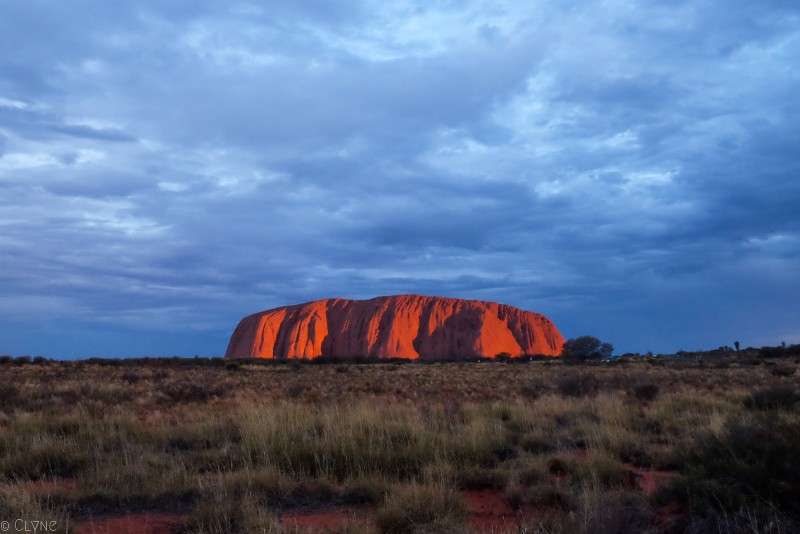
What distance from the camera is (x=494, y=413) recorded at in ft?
38.1

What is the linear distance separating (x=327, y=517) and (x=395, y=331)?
83336mm

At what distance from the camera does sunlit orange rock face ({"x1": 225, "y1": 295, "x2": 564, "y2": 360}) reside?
8762cm

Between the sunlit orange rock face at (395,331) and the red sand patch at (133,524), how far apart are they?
7847cm

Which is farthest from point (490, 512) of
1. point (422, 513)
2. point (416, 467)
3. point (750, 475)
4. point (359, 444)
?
point (359, 444)

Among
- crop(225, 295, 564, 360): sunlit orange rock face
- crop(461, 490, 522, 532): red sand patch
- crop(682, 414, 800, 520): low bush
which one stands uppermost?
crop(225, 295, 564, 360): sunlit orange rock face

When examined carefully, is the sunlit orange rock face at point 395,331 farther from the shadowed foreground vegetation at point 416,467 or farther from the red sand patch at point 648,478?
the red sand patch at point 648,478

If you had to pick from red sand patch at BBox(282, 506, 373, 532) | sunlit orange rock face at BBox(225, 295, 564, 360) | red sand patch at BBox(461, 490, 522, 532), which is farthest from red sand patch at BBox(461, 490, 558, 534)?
sunlit orange rock face at BBox(225, 295, 564, 360)

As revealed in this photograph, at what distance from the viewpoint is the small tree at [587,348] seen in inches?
2737

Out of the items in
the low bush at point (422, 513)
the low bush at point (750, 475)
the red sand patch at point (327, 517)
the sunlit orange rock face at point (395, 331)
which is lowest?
the red sand patch at point (327, 517)

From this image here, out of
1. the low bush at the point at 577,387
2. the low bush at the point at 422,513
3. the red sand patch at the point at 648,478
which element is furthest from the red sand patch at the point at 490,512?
the low bush at the point at 577,387

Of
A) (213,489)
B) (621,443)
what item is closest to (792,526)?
(621,443)

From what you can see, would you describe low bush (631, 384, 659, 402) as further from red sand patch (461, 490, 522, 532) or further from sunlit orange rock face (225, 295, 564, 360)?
sunlit orange rock face (225, 295, 564, 360)

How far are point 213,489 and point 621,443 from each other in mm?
6093

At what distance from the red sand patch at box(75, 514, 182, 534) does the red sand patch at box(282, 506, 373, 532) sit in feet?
3.52
